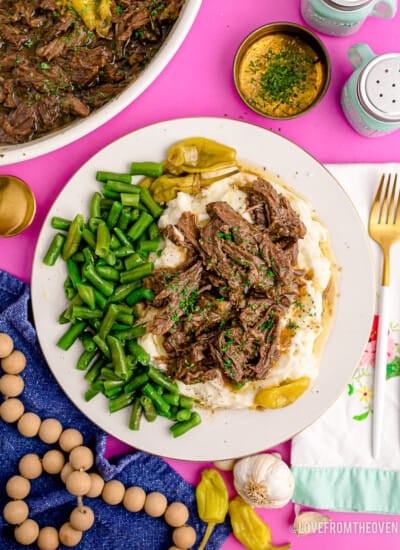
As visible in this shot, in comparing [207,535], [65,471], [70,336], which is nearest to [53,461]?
[65,471]

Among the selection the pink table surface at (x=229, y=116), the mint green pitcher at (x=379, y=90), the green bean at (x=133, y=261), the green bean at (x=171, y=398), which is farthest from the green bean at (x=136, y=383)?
the mint green pitcher at (x=379, y=90)

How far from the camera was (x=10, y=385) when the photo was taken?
322 centimetres

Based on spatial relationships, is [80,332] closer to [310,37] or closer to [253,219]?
[253,219]

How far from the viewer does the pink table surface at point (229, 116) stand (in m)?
3.42

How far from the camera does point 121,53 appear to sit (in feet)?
9.75

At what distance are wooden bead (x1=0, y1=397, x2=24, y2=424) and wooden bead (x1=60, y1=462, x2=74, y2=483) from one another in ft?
1.19

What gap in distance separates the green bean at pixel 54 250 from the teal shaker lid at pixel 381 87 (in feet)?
5.51

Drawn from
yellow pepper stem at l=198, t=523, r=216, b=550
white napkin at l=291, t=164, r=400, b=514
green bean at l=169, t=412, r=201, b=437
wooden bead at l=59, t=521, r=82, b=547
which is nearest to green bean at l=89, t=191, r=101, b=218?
green bean at l=169, t=412, r=201, b=437

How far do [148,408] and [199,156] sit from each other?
1314mm

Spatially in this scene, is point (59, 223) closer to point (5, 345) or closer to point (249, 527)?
point (5, 345)

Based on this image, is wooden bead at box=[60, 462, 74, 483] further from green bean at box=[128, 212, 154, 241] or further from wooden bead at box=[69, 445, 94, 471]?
green bean at box=[128, 212, 154, 241]

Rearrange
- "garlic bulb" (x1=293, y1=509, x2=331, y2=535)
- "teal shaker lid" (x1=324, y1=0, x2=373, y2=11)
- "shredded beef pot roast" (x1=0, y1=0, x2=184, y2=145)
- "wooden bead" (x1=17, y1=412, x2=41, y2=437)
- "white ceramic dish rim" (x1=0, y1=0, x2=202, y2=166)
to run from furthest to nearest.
A: 1. "garlic bulb" (x1=293, y1=509, x2=331, y2=535)
2. "wooden bead" (x1=17, y1=412, x2=41, y2=437)
3. "teal shaker lid" (x1=324, y1=0, x2=373, y2=11)
4. "shredded beef pot roast" (x1=0, y1=0, x2=184, y2=145)
5. "white ceramic dish rim" (x1=0, y1=0, x2=202, y2=166)

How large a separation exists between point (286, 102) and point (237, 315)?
120 cm

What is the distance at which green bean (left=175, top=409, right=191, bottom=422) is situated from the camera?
3135 millimetres
